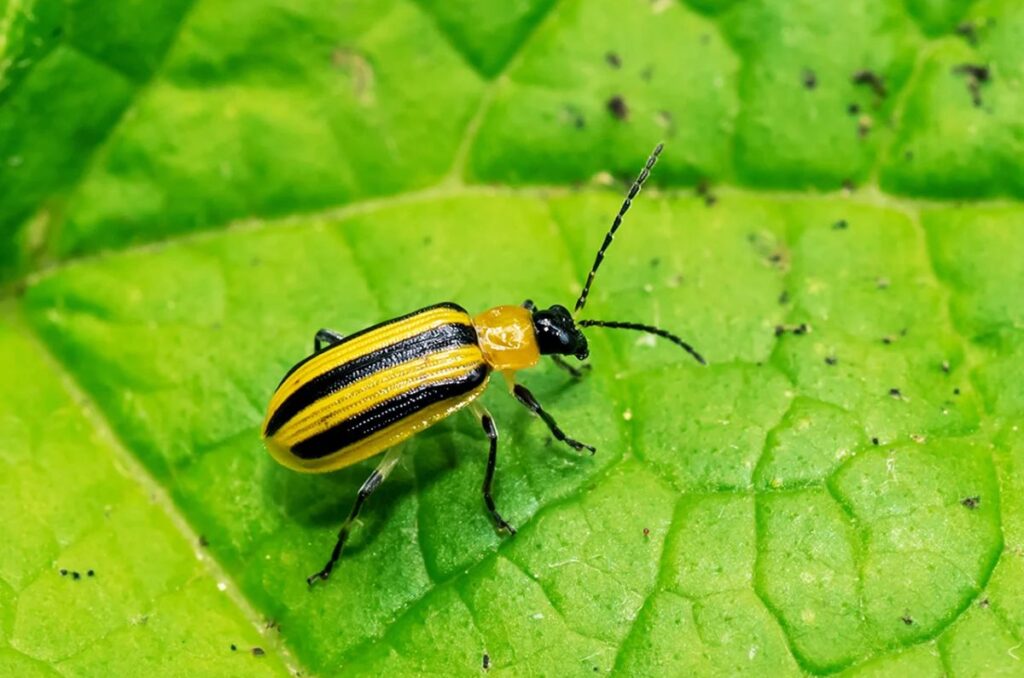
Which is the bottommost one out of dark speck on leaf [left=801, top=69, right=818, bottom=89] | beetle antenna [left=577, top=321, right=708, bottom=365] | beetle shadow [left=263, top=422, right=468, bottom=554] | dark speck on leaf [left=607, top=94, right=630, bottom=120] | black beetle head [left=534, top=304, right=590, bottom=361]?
beetle shadow [left=263, top=422, right=468, bottom=554]

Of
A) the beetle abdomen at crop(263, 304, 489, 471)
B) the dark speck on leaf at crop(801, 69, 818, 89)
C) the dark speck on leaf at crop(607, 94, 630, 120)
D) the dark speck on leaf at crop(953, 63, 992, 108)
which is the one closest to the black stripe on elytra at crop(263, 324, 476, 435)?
the beetle abdomen at crop(263, 304, 489, 471)

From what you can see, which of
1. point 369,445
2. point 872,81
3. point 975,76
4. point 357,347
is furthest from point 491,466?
point 975,76

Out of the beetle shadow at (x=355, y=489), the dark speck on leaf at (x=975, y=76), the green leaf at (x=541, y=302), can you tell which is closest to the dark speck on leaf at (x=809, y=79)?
the green leaf at (x=541, y=302)

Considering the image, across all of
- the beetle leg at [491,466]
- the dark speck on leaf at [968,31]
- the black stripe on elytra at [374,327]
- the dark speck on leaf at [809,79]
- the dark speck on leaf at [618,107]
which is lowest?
the beetle leg at [491,466]

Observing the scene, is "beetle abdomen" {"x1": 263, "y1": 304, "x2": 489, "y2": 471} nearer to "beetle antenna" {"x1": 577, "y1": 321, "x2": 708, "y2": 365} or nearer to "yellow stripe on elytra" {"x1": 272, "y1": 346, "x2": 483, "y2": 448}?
"yellow stripe on elytra" {"x1": 272, "y1": 346, "x2": 483, "y2": 448}

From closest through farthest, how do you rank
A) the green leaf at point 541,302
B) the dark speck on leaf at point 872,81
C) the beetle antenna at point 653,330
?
1. the green leaf at point 541,302
2. the beetle antenna at point 653,330
3. the dark speck on leaf at point 872,81

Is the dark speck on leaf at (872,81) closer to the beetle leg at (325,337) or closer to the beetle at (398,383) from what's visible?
the beetle at (398,383)

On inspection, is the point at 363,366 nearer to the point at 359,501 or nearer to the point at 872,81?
the point at 359,501
